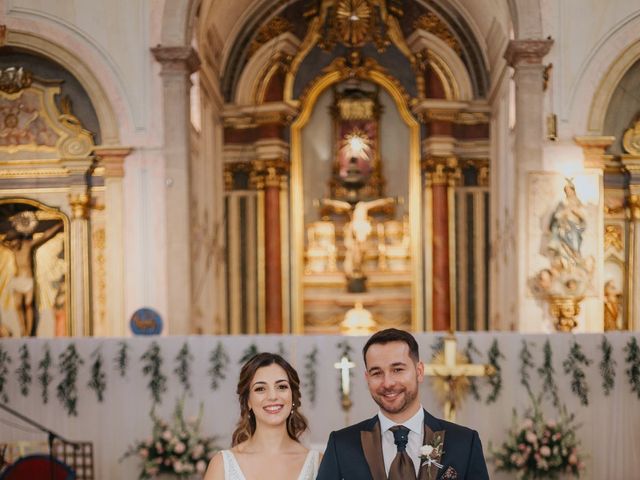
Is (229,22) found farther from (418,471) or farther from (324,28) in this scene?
(418,471)

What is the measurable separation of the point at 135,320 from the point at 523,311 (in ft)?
15.8

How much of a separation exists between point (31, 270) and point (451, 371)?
275 inches

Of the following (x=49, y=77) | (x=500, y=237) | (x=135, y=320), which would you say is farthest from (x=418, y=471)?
(x=500, y=237)

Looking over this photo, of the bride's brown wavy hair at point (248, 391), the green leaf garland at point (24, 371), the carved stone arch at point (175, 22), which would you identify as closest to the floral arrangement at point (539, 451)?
the green leaf garland at point (24, 371)

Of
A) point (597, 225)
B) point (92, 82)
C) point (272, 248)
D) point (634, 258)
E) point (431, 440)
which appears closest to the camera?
point (431, 440)

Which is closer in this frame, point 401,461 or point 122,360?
point 401,461

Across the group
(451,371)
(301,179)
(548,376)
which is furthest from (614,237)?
(301,179)

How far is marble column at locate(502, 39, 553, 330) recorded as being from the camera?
39.1 feet

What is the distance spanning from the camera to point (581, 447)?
8.78 meters

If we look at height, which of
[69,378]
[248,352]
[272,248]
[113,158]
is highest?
[113,158]

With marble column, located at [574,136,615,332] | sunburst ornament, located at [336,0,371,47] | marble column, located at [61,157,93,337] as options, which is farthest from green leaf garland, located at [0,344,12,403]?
sunburst ornament, located at [336,0,371,47]

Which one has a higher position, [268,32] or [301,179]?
[268,32]

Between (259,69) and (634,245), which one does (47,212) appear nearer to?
(259,69)

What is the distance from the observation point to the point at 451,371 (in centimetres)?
855
